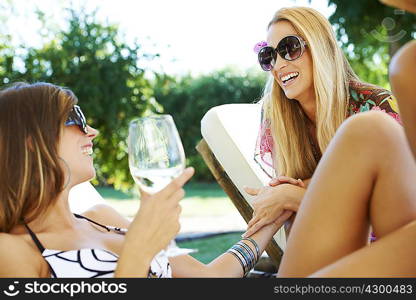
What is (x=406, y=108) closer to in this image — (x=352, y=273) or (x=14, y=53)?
(x=352, y=273)

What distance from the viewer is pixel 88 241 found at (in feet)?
6.33

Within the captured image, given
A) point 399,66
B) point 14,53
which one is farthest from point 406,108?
point 14,53

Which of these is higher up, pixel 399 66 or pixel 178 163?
pixel 399 66

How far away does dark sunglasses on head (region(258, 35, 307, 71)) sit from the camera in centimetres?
293

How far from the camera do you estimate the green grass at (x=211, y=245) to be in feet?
19.7

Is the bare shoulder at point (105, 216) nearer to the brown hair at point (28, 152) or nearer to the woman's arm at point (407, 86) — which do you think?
the brown hair at point (28, 152)

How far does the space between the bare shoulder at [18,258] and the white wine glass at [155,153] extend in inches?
19.3

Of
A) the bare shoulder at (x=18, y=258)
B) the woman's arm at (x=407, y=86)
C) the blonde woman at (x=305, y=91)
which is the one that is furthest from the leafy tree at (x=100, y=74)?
the woman's arm at (x=407, y=86)

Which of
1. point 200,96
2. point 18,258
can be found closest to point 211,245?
point 18,258

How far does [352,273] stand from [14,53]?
→ 238 inches

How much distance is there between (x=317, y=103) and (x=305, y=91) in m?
0.12

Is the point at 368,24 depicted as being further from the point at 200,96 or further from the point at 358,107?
the point at 200,96

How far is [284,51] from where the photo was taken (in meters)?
2.98

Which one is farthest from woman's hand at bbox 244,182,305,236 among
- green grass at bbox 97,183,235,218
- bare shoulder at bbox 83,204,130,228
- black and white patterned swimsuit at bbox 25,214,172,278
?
green grass at bbox 97,183,235,218
